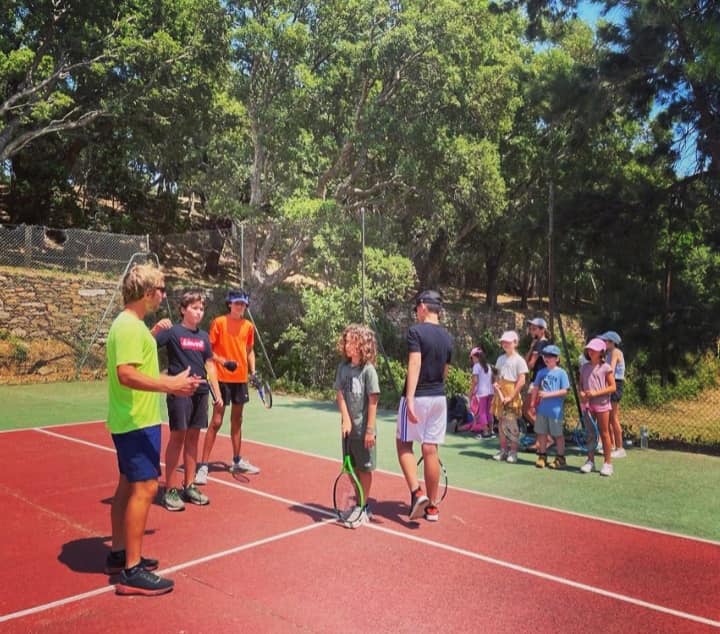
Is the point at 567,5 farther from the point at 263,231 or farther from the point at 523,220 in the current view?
the point at 263,231

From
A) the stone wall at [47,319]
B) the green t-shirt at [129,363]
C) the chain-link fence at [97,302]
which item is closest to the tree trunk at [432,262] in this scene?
the chain-link fence at [97,302]

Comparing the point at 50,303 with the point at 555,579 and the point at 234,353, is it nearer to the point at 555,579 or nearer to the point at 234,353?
the point at 234,353

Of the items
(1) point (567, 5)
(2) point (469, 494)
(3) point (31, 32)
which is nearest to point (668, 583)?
(2) point (469, 494)

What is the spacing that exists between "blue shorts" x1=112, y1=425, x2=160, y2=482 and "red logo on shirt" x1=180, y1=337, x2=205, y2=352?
197cm

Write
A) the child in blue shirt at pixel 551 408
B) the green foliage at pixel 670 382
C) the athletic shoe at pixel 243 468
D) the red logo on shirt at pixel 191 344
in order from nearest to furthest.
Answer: the red logo on shirt at pixel 191 344 → the athletic shoe at pixel 243 468 → the child in blue shirt at pixel 551 408 → the green foliage at pixel 670 382

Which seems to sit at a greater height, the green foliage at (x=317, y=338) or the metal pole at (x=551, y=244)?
the metal pole at (x=551, y=244)

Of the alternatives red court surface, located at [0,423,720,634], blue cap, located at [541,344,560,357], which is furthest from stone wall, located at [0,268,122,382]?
blue cap, located at [541,344,560,357]

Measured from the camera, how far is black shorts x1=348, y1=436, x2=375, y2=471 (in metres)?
5.40

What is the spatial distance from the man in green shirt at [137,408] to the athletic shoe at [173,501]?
1.57 metres

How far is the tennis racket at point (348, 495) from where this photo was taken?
538 centimetres

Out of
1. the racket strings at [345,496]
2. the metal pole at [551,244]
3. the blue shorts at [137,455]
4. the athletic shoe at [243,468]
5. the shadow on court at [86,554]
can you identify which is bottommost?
the shadow on court at [86,554]

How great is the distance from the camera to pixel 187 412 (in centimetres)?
589

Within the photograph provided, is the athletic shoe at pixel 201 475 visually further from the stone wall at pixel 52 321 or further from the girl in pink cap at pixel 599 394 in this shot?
the stone wall at pixel 52 321

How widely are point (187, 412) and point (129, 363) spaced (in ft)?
6.69
